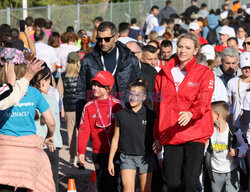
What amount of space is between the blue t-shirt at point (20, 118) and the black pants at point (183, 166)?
166 centimetres

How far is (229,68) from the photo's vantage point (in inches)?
355

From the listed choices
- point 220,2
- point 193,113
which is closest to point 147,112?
point 193,113

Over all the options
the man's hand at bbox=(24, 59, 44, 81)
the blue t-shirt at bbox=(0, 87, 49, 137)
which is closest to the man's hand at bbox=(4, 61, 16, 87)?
the man's hand at bbox=(24, 59, 44, 81)

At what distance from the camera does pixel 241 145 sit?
22.3 ft

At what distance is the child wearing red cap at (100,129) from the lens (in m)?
6.58

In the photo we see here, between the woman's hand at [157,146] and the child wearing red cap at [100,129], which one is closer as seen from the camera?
the woman's hand at [157,146]

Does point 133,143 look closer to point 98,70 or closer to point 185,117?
point 185,117

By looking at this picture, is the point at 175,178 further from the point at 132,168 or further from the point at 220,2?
the point at 220,2

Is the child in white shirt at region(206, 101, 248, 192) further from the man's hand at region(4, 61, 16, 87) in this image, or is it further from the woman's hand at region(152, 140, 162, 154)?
the man's hand at region(4, 61, 16, 87)

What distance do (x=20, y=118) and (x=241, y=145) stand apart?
9.68 ft

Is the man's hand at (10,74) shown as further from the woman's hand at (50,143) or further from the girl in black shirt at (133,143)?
the girl in black shirt at (133,143)

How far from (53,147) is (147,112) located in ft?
4.06

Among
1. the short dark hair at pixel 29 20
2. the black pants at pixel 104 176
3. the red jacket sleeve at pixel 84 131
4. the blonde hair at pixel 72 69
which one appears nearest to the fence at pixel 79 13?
the short dark hair at pixel 29 20

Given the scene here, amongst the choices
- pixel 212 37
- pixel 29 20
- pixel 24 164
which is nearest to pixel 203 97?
pixel 24 164
